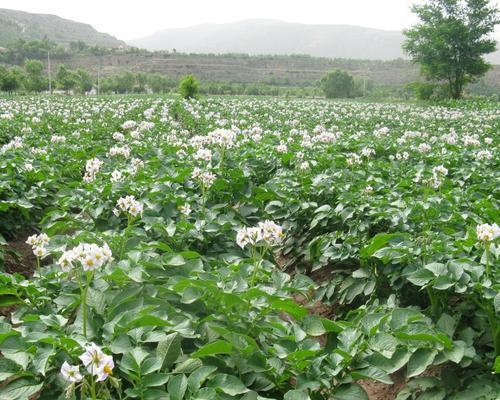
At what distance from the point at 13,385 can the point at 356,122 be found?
14393 mm

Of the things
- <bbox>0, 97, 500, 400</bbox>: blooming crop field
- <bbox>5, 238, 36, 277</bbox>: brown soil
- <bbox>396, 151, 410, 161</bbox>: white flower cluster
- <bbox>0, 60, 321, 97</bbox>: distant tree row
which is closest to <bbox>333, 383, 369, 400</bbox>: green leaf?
<bbox>0, 97, 500, 400</bbox>: blooming crop field

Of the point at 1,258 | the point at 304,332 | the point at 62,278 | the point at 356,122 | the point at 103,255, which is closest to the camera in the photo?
the point at 103,255

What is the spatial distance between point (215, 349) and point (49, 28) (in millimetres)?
180902

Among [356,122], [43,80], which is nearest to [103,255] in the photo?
[356,122]

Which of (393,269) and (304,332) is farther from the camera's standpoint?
(393,269)

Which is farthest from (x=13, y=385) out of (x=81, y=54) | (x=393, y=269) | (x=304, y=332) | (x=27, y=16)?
(x=27, y=16)

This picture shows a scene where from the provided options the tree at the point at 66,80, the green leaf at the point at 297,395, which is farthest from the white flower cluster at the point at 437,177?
the tree at the point at 66,80

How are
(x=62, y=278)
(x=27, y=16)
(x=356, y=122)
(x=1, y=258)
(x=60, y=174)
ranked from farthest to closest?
(x=27, y=16)
(x=356, y=122)
(x=60, y=174)
(x=1, y=258)
(x=62, y=278)

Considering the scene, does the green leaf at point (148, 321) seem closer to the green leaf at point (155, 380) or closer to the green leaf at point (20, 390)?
the green leaf at point (155, 380)

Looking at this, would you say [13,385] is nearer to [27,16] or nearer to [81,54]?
[81,54]

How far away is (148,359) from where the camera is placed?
2.03 metres

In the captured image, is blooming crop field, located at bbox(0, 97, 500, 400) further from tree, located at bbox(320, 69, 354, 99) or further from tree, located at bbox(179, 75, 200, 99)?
tree, located at bbox(320, 69, 354, 99)

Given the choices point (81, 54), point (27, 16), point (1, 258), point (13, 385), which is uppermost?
point (27, 16)

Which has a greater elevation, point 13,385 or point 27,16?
point 27,16
